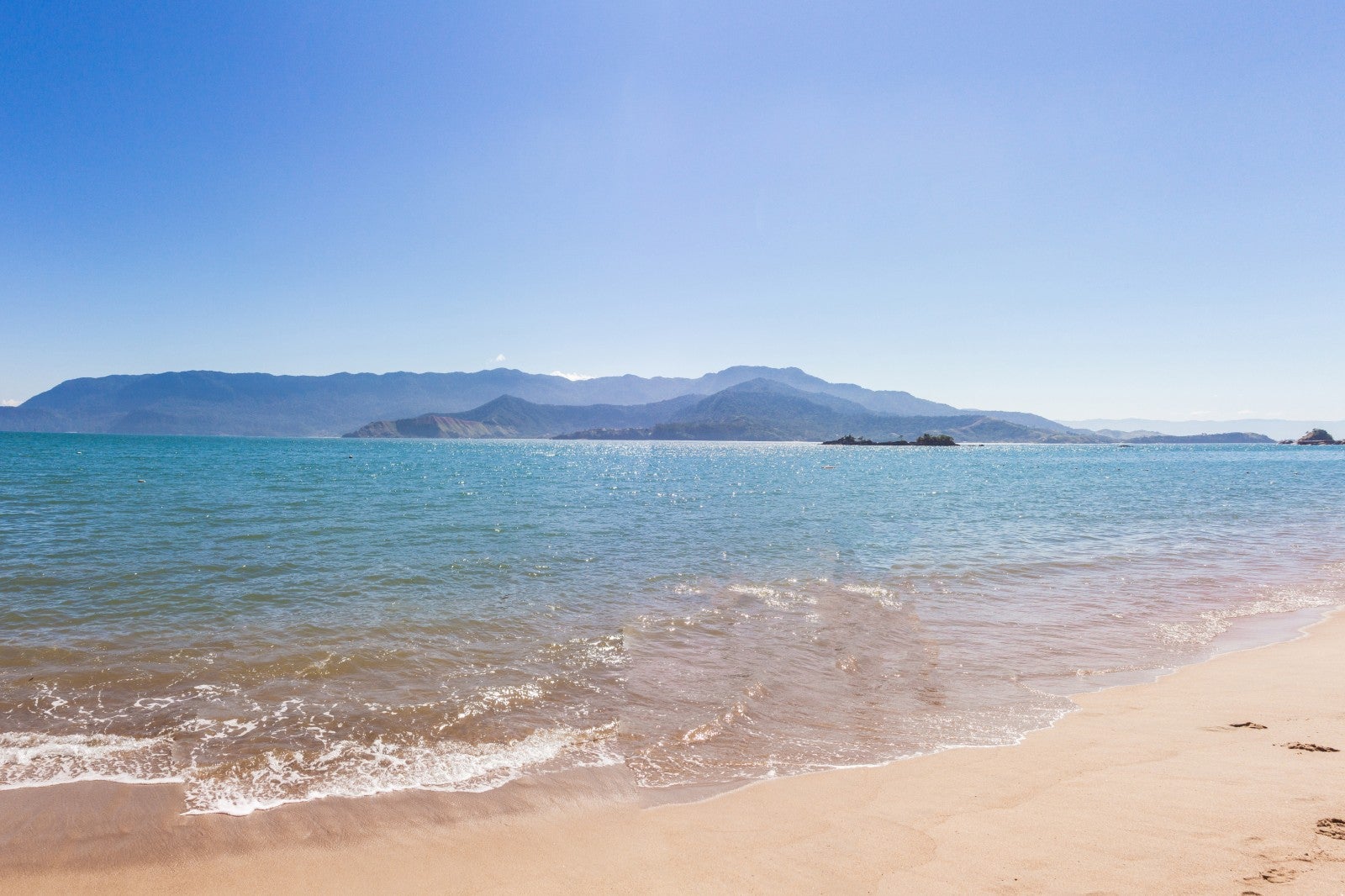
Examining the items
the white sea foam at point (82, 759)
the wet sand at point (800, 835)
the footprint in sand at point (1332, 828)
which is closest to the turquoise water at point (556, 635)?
the white sea foam at point (82, 759)

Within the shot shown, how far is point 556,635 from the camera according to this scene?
40.9 feet

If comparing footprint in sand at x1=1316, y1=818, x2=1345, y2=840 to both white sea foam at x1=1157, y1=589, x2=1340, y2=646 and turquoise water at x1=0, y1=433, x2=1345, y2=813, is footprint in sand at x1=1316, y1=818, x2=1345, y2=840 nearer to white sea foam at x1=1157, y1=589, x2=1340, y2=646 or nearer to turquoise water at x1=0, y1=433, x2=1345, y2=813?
turquoise water at x1=0, y1=433, x2=1345, y2=813

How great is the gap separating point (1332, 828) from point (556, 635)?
10751 millimetres

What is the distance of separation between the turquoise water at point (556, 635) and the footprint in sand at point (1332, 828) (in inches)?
125

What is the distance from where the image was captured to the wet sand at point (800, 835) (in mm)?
5051

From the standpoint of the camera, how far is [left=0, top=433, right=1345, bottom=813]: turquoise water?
7.71m

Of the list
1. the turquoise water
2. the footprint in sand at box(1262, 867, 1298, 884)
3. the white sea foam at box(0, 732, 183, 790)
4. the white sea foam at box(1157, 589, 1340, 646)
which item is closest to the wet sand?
the footprint in sand at box(1262, 867, 1298, 884)

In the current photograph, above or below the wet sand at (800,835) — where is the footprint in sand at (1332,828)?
above

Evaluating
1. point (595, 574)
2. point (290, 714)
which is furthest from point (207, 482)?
point (290, 714)

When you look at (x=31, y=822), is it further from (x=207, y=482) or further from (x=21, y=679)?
(x=207, y=482)

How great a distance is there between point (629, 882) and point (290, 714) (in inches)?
234

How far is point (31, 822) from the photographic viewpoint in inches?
234

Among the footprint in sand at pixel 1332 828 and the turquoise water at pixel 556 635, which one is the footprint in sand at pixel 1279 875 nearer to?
the footprint in sand at pixel 1332 828

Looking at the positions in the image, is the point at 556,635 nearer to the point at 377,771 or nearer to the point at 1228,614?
the point at 377,771
